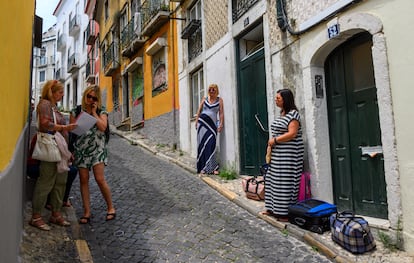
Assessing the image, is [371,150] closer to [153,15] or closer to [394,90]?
[394,90]

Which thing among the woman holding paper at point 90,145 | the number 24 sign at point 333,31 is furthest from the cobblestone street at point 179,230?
the number 24 sign at point 333,31

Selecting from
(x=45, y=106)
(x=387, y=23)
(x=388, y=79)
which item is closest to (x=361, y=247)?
(x=388, y=79)

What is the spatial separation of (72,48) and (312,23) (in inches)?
1228

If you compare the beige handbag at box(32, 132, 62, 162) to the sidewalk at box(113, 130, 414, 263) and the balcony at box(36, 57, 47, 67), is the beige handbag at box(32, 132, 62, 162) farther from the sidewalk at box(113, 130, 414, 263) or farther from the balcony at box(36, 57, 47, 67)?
the balcony at box(36, 57, 47, 67)

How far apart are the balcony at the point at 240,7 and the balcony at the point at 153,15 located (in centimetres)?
431

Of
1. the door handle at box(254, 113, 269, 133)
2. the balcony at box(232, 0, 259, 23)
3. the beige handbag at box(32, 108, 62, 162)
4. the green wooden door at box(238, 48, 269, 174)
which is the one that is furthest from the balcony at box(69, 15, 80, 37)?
the beige handbag at box(32, 108, 62, 162)

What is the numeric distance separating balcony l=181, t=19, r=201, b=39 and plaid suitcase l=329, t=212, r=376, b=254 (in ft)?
23.2

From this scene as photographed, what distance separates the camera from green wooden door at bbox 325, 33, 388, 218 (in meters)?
4.37

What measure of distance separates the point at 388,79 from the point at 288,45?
209cm

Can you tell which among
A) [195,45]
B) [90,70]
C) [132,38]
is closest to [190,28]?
[195,45]

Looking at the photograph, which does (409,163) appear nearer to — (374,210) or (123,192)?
(374,210)

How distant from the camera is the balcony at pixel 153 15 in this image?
1157 centimetres

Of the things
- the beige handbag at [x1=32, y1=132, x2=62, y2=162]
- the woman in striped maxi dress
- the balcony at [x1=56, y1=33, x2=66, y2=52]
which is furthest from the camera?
the balcony at [x1=56, y1=33, x2=66, y2=52]

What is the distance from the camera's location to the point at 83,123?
4.34 m
